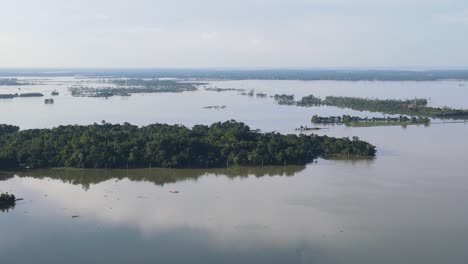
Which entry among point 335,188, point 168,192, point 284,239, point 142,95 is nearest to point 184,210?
point 168,192

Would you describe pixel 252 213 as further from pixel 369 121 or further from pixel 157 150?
pixel 369 121

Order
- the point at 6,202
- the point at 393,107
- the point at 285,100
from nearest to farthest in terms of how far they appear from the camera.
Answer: the point at 6,202, the point at 393,107, the point at 285,100

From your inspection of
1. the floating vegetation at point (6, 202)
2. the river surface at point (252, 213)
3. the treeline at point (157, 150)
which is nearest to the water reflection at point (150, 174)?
the river surface at point (252, 213)

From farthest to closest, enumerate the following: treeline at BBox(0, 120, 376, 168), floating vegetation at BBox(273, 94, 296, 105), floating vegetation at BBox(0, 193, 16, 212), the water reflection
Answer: floating vegetation at BBox(273, 94, 296, 105), treeline at BBox(0, 120, 376, 168), the water reflection, floating vegetation at BBox(0, 193, 16, 212)

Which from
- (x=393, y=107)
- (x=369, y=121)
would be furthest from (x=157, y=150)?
(x=393, y=107)

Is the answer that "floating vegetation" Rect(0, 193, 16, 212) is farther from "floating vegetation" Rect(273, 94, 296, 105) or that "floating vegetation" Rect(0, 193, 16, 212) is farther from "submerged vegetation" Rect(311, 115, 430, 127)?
"floating vegetation" Rect(273, 94, 296, 105)

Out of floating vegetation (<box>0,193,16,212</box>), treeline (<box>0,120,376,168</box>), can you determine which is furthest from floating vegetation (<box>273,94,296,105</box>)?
floating vegetation (<box>0,193,16,212</box>)
